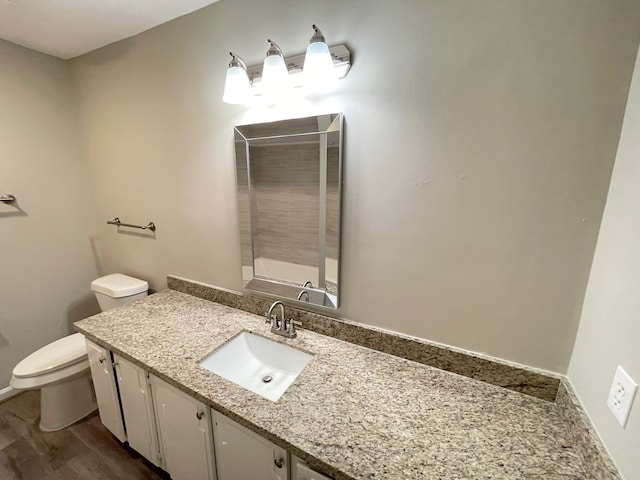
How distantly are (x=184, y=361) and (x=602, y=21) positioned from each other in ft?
5.73

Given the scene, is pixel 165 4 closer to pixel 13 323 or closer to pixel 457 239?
pixel 457 239

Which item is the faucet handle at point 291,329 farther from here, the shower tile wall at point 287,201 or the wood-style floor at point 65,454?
the wood-style floor at point 65,454

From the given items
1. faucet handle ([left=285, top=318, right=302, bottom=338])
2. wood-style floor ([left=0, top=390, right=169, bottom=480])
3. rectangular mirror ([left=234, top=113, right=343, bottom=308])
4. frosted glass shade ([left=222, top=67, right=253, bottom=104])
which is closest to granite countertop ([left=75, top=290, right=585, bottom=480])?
faucet handle ([left=285, top=318, right=302, bottom=338])

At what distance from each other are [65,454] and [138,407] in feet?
2.40

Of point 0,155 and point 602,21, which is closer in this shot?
point 602,21

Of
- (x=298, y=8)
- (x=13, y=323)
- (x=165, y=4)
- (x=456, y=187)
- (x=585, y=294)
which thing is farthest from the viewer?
(x=13, y=323)

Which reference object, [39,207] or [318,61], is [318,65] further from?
[39,207]

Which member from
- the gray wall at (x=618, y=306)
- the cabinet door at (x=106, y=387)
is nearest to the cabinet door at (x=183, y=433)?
the cabinet door at (x=106, y=387)

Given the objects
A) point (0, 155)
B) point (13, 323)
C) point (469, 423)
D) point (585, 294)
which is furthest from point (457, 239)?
point (13, 323)

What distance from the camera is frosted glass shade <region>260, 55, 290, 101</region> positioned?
1051mm

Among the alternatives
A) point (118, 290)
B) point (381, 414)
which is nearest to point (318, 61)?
point (381, 414)

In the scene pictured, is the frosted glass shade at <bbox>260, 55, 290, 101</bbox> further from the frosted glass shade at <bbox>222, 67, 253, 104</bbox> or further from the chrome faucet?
the chrome faucet

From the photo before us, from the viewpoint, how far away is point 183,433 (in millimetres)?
1110

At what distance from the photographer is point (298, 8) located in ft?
3.54
